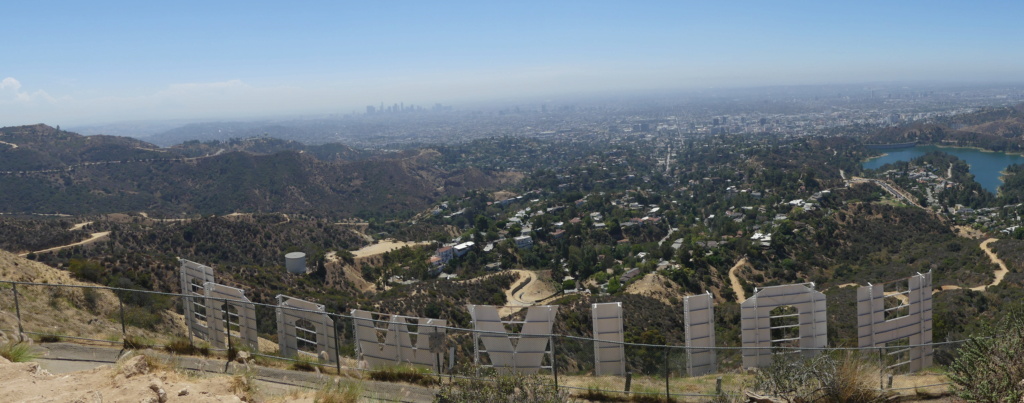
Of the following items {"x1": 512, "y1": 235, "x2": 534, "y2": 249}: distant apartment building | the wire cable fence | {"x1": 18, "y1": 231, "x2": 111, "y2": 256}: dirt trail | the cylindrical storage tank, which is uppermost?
the wire cable fence

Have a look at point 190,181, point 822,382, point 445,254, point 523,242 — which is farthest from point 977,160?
point 190,181

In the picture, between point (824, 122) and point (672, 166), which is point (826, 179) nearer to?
point (672, 166)

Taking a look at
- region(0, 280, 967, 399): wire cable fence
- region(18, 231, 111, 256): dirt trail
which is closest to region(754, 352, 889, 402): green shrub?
region(0, 280, 967, 399): wire cable fence

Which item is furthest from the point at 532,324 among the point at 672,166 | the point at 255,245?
the point at 672,166

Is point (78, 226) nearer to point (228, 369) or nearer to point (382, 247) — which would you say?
point (382, 247)

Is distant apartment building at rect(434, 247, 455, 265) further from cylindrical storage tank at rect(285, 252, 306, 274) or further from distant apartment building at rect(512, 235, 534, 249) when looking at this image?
cylindrical storage tank at rect(285, 252, 306, 274)

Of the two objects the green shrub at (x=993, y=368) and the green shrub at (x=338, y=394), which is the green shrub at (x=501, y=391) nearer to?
the green shrub at (x=338, y=394)

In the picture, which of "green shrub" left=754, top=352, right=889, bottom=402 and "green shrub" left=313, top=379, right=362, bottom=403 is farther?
"green shrub" left=754, top=352, right=889, bottom=402
